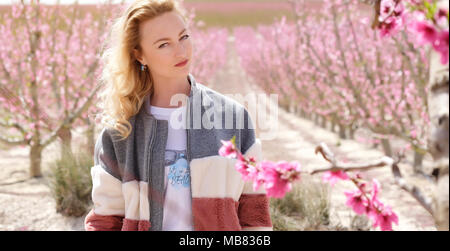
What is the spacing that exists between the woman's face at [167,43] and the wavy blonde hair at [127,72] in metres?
0.05

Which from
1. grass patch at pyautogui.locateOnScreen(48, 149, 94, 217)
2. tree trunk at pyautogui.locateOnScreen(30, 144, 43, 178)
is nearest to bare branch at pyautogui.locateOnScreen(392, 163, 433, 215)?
grass patch at pyautogui.locateOnScreen(48, 149, 94, 217)

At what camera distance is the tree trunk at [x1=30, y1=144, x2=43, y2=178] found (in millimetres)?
5656

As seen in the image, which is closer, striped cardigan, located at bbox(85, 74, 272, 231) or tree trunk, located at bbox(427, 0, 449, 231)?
tree trunk, located at bbox(427, 0, 449, 231)

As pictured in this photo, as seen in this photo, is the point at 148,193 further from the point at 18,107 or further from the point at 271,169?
the point at 18,107

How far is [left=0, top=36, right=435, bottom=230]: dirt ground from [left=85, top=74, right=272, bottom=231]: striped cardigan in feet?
2.40

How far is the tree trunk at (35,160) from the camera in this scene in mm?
5656

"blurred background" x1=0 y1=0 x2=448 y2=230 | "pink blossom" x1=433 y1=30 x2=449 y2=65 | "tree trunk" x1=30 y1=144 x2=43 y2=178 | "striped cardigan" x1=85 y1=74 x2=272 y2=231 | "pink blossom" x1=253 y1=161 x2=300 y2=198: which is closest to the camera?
"pink blossom" x1=433 y1=30 x2=449 y2=65

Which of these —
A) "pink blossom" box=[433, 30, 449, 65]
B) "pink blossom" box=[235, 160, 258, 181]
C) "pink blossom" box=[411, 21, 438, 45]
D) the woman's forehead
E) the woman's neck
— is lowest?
"pink blossom" box=[235, 160, 258, 181]

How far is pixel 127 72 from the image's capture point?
185 centimetres

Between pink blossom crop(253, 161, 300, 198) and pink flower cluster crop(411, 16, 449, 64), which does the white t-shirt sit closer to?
pink blossom crop(253, 161, 300, 198)

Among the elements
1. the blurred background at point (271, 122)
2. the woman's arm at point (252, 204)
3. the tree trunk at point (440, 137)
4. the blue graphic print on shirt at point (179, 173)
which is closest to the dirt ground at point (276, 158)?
the blurred background at point (271, 122)

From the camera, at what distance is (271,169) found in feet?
3.10
